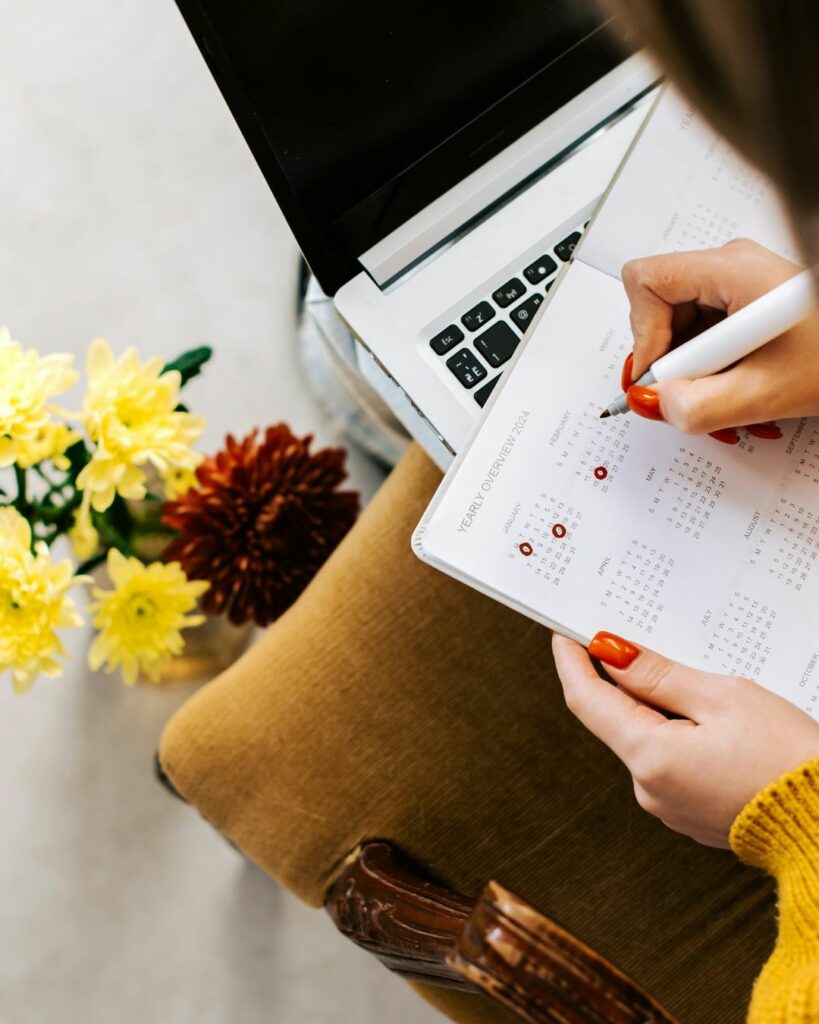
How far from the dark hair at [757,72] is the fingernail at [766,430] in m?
0.29

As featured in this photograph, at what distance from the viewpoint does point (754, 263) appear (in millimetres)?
533

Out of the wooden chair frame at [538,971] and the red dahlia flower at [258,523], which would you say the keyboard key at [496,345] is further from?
the wooden chair frame at [538,971]

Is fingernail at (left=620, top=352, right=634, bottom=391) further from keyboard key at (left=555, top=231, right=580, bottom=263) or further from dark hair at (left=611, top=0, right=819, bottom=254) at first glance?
dark hair at (left=611, top=0, right=819, bottom=254)

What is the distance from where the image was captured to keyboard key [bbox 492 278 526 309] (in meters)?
0.60

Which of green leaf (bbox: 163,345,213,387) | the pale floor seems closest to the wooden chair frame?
green leaf (bbox: 163,345,213,387)

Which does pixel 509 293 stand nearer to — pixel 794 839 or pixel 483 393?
pixel 483 393

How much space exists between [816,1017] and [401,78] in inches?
21.3

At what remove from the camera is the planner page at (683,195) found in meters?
0.60

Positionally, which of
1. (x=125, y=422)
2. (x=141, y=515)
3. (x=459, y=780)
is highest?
(x=125, y=422)

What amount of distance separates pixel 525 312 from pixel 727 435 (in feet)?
0.49

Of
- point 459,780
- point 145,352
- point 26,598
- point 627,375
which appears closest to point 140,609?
point 26,598

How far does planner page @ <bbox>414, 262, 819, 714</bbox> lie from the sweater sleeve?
7 cm

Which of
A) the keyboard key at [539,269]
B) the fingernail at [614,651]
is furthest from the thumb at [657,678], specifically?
the keyboard key at [539,269]

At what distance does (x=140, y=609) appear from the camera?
25.7 inches
